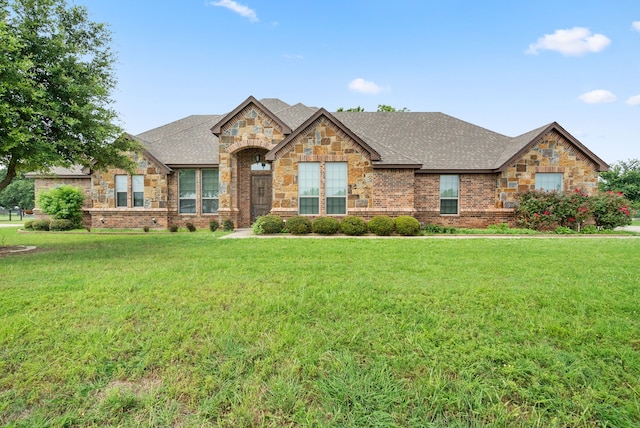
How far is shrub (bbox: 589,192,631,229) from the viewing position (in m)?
14.5

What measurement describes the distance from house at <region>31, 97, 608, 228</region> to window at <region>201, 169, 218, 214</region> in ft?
0.18

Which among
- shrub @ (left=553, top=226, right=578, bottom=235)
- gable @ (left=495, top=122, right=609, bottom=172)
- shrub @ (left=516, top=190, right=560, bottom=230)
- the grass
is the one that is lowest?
the grass

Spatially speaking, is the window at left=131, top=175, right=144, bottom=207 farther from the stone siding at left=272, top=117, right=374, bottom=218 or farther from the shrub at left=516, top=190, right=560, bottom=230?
the shrub at left=516, top=190, right=560, bottom=230

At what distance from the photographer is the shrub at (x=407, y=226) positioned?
1293 centimetres

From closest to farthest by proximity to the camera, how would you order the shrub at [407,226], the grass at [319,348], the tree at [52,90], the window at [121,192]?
the grass at [319,348] < the tree at [52,90] < the shrub at [407,226] < the window at [121,192]

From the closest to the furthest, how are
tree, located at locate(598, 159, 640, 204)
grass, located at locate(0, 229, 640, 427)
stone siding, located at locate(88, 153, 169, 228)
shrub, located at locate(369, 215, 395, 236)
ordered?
grass, located at locate(0, 229, 640, 427), shrub, located at locate(369, 215, 395, 236), stone siding, located at locate(88, 153, 169, 228), tree, located at locate(598, 159, 640, 204)

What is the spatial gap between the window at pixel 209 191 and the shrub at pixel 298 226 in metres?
5.68

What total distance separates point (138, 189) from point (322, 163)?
10.1m

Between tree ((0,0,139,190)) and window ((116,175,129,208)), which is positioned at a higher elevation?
tree ((0,0,139,190))

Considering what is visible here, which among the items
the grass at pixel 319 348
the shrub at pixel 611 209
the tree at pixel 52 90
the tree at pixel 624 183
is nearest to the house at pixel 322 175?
the shrub at pixel 611 209

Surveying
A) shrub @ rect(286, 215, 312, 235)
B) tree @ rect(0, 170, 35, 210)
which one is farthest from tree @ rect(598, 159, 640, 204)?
tree @ rect(0, 170, 35, 210)

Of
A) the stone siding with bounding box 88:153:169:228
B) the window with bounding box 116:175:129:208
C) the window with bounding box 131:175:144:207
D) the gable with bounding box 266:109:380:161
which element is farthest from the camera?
the window with bounding box 116:175:129:208

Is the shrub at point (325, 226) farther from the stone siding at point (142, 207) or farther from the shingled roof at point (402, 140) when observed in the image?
the stone siding at point (142, 207)

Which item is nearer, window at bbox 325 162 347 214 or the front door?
window at bbox 325 162 347 214
